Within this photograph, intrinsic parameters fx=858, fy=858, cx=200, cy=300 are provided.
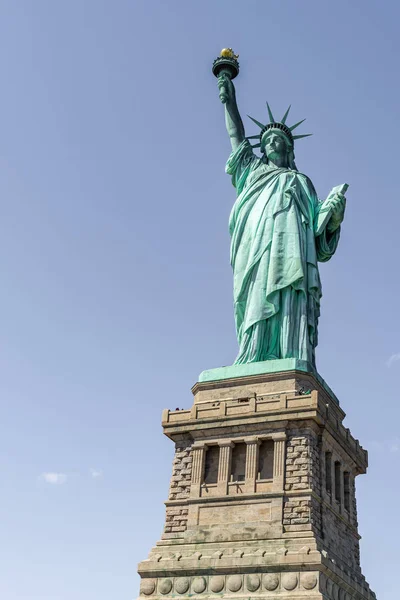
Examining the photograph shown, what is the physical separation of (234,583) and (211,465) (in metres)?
4.16

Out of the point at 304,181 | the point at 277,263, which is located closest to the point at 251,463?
the point at 277,263

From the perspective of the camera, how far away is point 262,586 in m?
24.1

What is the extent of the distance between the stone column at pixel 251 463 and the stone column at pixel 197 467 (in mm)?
1558

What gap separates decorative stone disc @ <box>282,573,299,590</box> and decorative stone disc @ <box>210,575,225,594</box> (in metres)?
1.88

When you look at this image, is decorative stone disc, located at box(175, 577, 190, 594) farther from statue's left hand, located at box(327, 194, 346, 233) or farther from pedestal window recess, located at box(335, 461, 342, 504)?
statue's left hand, located at box(327, 194, 346, 233)

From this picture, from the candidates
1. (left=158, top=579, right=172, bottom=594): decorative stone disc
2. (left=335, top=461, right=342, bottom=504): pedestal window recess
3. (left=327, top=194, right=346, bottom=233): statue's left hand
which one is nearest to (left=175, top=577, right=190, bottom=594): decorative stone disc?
(left=158, top=579, right=172, bottom=594): decorative stone disc

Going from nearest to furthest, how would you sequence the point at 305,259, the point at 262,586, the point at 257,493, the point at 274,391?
1. the point at 262,586
2. the point at 257,493
3. the point at 274,391
4. the point at 305,259

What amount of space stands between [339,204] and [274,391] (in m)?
8.41

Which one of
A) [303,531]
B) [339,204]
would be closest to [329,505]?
[303,531]

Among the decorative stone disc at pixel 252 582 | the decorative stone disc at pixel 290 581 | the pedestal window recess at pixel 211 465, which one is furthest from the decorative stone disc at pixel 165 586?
the decorative stone disc at pixel 290 581

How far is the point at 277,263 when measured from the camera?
1204 inches

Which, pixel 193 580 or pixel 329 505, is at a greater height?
pixel 329 505

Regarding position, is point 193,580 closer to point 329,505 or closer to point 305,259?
point 329,505

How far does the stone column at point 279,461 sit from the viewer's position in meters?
25.8
